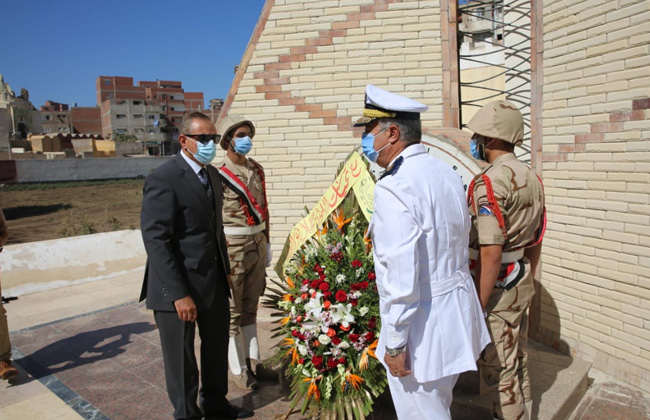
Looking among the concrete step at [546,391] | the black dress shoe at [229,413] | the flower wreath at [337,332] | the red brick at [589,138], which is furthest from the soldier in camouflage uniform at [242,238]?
the red brick at [589,138]

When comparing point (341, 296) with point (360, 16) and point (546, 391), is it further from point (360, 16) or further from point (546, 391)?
point (360, 16)

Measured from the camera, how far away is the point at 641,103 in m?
3.71

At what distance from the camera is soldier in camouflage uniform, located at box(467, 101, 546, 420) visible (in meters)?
2.69

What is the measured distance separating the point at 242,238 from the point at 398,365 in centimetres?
214

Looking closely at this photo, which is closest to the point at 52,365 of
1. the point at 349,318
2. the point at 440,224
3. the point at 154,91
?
the point at 349,318

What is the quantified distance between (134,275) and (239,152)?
5.12 metres

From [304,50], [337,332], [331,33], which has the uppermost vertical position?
[331,33]

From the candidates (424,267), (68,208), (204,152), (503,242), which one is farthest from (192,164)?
(68,208)

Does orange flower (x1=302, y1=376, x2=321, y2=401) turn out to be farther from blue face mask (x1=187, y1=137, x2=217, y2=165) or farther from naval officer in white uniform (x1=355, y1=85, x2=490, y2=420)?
blue face mask (x1=187, y1=137, x2=217, y2=165)

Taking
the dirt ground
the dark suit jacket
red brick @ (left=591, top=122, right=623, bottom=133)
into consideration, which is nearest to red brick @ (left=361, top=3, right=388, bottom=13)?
red brick @ (left=591, top=122, right=623, bottom=133)

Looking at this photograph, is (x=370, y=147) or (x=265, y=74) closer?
(x=370, y=147)

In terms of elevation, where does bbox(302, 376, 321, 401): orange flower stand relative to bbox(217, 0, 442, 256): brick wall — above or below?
below

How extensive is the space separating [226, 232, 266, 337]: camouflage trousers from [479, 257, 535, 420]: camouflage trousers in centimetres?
203

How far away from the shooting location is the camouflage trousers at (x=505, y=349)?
111 inches
